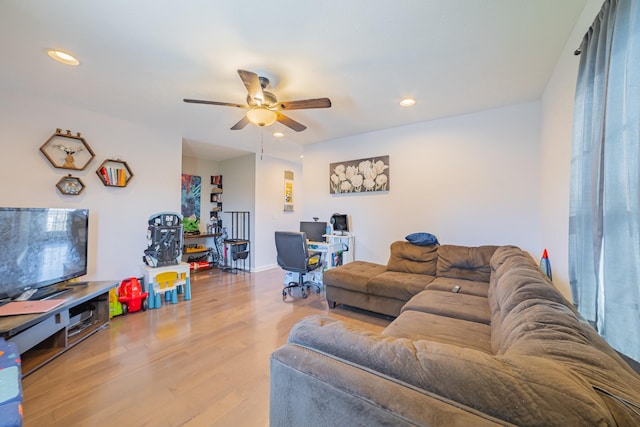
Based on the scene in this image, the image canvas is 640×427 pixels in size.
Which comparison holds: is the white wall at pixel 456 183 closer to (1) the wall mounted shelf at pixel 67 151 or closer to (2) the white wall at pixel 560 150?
(2) the white wall at pixel 560 150

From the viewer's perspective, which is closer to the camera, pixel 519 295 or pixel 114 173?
pixel 519 295

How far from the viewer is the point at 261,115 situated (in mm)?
2514

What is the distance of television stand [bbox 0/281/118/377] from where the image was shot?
1.80m

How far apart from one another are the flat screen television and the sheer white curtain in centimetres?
396

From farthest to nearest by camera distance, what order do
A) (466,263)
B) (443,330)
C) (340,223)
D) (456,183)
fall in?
(340,223)
(456,183)
(466,263)
(443,330)

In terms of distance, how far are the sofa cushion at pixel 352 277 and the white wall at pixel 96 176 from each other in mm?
2819

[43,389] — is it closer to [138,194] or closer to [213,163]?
[138,194]

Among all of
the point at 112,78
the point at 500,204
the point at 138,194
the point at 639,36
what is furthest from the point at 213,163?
the point at 639,36

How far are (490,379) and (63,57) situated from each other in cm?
342

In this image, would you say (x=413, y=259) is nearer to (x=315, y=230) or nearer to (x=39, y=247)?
(x=315, y=230)

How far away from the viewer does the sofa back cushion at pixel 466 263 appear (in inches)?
111

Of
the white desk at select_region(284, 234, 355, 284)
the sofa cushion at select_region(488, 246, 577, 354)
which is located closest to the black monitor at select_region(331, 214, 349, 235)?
the white desk at select_region(284, 234, 355, 284)

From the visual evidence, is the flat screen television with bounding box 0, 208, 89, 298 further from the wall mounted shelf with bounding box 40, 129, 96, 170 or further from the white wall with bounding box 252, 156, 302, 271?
the white wall with bounding box 252, 156, 302, 271

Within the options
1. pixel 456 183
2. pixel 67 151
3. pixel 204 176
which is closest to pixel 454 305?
pixel 456 183
